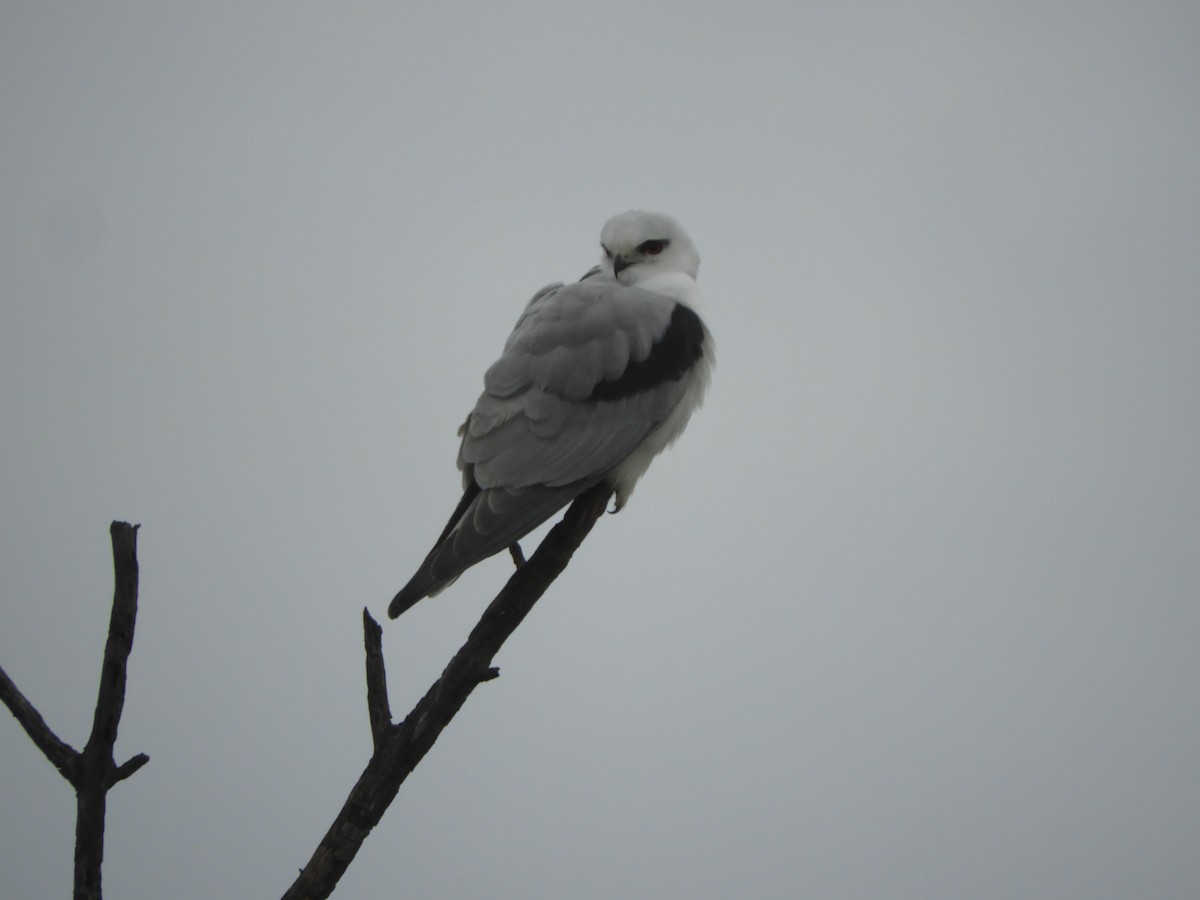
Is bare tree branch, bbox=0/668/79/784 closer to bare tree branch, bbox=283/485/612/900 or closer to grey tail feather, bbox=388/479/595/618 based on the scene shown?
bare tree branch, bbox=283/485/612/900

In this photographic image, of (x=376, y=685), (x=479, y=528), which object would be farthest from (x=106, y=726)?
(x=479, y=528)

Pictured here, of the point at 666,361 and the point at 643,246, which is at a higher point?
the point at 643,246

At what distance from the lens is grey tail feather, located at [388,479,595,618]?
3303mm

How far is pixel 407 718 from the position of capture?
291cm

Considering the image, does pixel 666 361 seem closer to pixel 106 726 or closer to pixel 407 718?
pixel 407 718

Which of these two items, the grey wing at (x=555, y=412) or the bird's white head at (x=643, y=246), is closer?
the grey wing at (x=555, y=412)

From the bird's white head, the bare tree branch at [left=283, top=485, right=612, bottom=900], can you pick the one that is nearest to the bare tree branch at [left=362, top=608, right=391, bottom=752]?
the bare tree branch at [left=283, top=485, right=612, bottom=900]

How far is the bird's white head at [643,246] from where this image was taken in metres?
5.24

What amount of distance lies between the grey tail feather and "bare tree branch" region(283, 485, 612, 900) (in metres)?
0.26

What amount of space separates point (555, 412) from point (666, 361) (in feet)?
1.92

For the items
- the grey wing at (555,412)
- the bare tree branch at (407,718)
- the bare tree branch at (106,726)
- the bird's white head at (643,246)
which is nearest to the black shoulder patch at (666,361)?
the grey wing at (555,412)

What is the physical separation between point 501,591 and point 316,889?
957mm

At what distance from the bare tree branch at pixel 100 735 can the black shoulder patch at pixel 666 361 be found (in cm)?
205

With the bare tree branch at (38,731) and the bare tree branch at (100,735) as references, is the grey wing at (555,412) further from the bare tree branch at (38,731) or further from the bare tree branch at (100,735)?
the bare tree branch at (38,731)
